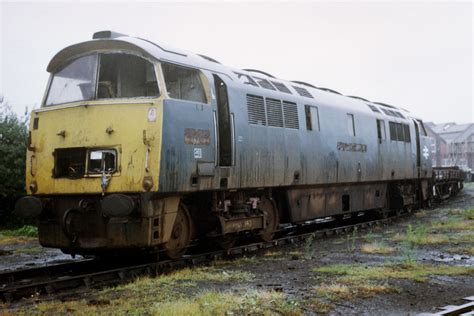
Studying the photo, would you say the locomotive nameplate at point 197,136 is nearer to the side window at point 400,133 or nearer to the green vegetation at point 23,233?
the green vegetation at point 23,233

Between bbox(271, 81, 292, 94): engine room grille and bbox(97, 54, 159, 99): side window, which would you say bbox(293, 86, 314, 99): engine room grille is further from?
bbox(97, 54, 159, 99): side window

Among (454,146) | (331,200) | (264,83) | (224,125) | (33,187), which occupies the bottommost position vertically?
(331,200)

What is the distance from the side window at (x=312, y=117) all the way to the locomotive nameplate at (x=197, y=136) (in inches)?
160

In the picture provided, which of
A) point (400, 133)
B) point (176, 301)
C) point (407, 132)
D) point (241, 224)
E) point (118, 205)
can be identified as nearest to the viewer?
point (176, 301)

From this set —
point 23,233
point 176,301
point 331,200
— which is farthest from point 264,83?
point 23,233

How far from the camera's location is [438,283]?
304 inches

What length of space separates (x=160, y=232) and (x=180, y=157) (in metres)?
1.22

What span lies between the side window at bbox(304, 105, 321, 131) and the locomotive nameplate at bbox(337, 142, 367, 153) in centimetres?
127

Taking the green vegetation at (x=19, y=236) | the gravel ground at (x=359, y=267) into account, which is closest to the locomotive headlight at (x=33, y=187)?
the gravel ground at (x=359, y=267)

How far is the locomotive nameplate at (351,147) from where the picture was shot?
14.4 metres

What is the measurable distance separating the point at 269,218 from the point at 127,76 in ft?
14.9

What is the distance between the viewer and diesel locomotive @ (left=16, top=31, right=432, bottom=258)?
27.3 feet

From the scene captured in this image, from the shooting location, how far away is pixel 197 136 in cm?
915

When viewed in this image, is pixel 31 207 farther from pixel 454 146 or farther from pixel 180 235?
pixel 454 146
